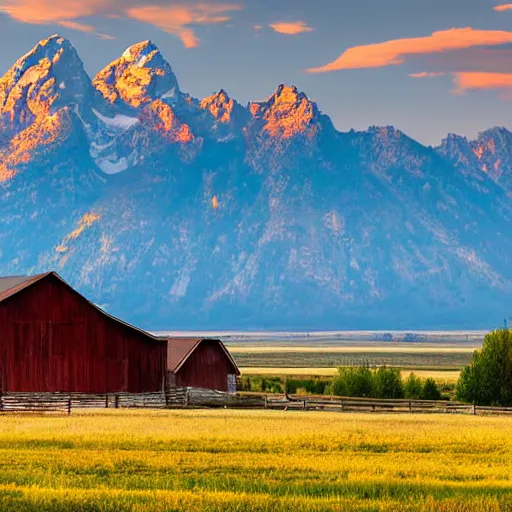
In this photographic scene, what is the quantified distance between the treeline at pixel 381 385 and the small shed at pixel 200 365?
8.87 m

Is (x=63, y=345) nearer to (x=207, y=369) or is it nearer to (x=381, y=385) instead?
(x=207, y=369)

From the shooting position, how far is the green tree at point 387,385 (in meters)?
91.1

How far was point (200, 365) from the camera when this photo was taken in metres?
94.8

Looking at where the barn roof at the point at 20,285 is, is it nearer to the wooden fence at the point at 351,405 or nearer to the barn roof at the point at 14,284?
the barn roof at the point at 14,284

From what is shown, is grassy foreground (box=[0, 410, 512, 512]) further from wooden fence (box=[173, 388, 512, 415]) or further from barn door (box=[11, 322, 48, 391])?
barn door (box=[11, 322, 48, 391])

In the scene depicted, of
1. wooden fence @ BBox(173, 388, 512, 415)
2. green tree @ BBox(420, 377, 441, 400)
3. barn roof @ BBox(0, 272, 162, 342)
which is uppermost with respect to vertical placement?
barn roof @ BBox(0, 272, 162, 342)

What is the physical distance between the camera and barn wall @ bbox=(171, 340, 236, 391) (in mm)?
92625

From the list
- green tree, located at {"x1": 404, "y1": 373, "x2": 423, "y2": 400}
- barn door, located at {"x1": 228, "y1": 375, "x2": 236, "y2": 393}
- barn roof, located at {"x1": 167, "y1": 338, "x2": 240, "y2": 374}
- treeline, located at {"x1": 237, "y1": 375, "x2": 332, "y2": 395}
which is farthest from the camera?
treeline, located at {"x1": 237, "y1": 375, "x2": 332, "y2": 395}

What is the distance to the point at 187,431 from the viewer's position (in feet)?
152

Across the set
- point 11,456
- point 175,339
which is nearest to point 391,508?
point 11,456

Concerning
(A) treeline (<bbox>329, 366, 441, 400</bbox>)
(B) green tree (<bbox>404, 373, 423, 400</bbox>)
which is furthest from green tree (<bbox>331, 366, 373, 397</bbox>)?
(B) green tree (<bbox>404, 373, 423, 400</bbox>)

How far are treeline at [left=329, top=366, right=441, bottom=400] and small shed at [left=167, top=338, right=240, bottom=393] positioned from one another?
887cm

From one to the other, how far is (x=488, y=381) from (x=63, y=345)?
31452 mm

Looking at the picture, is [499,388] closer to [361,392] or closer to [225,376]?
[361,392]
